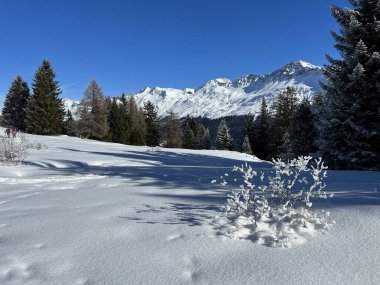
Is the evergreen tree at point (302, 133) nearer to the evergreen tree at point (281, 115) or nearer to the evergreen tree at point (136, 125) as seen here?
the evergreen tree at point (281, 115)

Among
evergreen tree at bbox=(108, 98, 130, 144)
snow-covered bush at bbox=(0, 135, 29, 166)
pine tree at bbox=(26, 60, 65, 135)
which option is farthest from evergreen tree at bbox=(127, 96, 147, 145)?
snow-covered bush at bbox=(0, 135, 29, 166)

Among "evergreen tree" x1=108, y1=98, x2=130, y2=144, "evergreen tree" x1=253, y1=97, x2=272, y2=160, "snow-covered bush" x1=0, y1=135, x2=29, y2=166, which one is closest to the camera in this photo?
"snow-covered bush" x1=0, y1=135, x2=29, y2=166

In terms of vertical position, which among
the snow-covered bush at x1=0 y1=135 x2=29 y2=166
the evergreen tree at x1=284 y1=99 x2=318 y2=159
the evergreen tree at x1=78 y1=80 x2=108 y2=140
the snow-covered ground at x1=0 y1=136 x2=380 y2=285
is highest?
the evergreen tree at x1=78 y1=80 x2=108 y2=140

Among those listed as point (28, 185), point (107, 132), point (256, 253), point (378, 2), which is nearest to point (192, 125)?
point (107, 132)

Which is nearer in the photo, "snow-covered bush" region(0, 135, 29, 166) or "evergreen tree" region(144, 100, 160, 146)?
"snow-covered bush" region(0, 135, 29, 166)

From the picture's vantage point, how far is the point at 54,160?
486 inches

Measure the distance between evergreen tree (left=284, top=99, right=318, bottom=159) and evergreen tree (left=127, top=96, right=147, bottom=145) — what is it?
36.2m

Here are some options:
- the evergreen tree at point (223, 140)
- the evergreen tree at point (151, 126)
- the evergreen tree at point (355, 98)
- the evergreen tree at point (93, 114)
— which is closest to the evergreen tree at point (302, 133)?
the evergreen tree at point (355, 98)

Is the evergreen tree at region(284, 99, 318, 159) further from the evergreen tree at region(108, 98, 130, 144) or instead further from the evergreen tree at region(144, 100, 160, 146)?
the evergreen tree at region(144, 100, 160, 146)

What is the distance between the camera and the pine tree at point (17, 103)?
4472 cm

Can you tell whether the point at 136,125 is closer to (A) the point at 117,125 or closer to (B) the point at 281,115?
(A) the point at 117,125

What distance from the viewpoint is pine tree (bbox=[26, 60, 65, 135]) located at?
38.2 metres

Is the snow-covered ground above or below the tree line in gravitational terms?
below

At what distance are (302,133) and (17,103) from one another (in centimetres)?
3963
